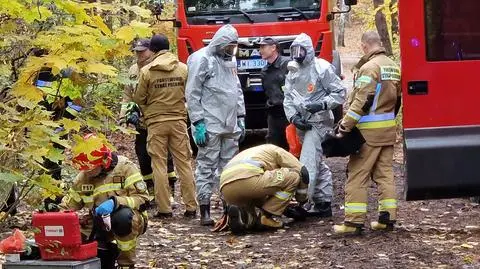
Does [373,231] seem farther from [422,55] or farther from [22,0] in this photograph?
[22,0]

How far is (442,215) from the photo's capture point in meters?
8.72

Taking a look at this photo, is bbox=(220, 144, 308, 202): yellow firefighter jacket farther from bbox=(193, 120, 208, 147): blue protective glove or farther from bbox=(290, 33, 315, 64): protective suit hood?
bbox=(290, 33, 315, 64): protective suit hood

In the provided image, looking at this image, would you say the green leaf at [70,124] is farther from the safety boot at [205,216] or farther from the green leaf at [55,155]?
the safety boot at [205,216]

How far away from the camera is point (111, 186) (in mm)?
6086

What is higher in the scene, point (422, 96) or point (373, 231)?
point (422, 96)

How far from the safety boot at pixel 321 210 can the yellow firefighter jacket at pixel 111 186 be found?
3.04 metres

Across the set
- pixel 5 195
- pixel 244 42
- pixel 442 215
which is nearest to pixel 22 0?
pixel 5 195

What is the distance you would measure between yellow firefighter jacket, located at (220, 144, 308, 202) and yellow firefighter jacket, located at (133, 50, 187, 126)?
1108 millimetres

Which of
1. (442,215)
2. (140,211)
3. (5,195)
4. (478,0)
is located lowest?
(442,215)

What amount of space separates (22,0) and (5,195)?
115cm

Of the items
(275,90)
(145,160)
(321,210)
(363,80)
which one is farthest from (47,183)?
(275,90)

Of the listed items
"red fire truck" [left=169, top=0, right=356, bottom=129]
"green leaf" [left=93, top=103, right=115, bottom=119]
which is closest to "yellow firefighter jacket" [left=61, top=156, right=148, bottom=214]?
→ "green leaf" [left=93, top=103, right=115, bottom=119]

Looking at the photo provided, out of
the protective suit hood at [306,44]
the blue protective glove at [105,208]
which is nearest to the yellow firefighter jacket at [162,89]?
the protective suit hood at [306,44]

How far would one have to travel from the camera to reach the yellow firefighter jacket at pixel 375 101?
743cm
